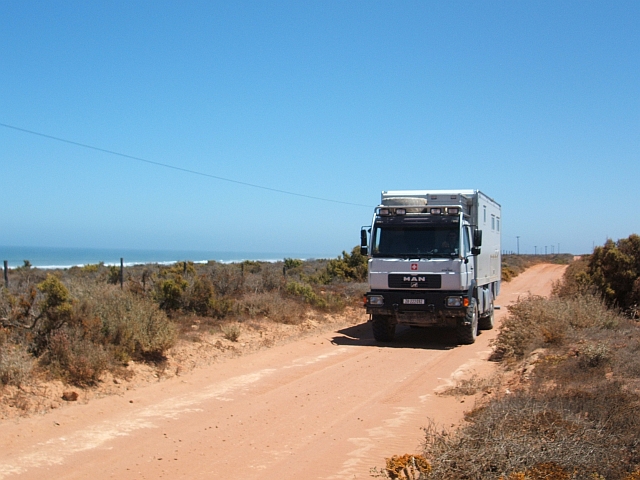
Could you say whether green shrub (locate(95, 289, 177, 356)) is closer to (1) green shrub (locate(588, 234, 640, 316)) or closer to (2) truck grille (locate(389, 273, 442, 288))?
(2) truck grille (locate(389, 273, 442, 288))

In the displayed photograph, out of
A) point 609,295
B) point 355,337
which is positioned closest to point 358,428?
point 355,337

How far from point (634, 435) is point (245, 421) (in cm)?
484

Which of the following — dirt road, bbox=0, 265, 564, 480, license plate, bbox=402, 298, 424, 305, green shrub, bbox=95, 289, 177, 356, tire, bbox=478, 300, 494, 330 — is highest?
license plate, bbox=402, 298, 424, 305

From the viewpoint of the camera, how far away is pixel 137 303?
12.5 meters

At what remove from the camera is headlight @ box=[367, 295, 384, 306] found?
15055mm

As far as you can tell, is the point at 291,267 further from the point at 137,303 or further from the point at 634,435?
the point at 634,435

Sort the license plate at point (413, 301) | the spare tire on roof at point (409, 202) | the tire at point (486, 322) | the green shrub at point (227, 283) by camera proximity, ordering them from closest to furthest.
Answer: the license plate at point (413, 301), the spare tire on roof at point (409, 202), the tire at point (486, 322), the green shrub at point (227, 283)

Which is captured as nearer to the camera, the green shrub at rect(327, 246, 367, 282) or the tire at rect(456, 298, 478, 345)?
the tire at rect(456, 298, 478, 345)

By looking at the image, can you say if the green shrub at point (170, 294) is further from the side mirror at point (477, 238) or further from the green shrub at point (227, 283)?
the side mirror at point (477, 238)

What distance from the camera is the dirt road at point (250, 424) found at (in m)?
6.59

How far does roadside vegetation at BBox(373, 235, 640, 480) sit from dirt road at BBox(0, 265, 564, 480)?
0.68 metres

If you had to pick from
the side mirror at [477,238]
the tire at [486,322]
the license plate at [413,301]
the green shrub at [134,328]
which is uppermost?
the side mirror at [477,238]

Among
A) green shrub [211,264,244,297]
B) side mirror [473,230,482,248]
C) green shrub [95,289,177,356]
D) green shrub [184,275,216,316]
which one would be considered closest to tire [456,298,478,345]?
side mirror [473,230,482,248]

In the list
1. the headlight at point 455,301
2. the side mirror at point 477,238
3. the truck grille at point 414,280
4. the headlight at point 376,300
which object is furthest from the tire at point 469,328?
the headlight at point 376,300
